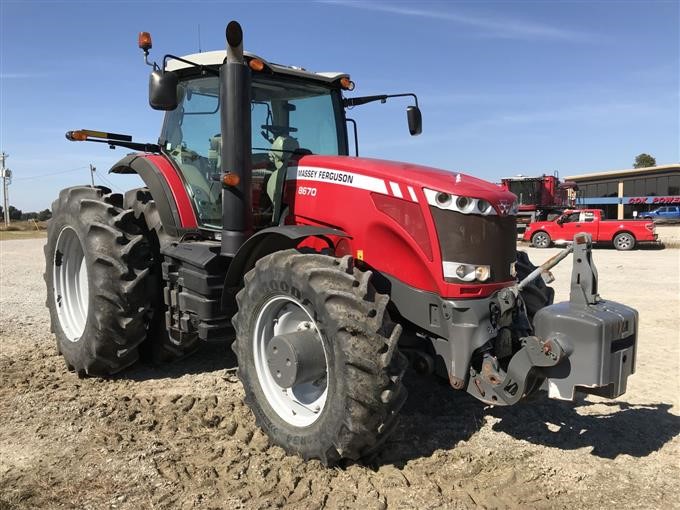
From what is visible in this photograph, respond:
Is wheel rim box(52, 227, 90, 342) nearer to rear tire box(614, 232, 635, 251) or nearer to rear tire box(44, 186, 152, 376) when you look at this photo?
rear tire box(44, 186, 152, 376)

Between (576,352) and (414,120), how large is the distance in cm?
275

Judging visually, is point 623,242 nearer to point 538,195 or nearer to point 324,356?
point 538,195

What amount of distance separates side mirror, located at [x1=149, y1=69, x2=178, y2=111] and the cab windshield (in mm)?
686

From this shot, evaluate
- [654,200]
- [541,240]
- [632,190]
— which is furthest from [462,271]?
[632,190]

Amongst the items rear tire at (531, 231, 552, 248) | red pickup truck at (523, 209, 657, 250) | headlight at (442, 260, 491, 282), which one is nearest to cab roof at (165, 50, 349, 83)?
headlight at (442, 260, 491, 282)

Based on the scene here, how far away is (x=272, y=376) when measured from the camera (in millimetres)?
3531

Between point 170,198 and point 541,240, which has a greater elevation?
point 170,198

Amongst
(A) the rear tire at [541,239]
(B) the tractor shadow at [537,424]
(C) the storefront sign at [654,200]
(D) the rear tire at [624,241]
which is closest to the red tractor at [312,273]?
(B) the tractor shadow at [537,424]

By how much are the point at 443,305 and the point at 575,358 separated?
760 millimetres

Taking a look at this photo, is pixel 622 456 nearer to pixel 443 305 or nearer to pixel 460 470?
pixel 460 470

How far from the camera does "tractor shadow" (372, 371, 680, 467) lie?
139 inches

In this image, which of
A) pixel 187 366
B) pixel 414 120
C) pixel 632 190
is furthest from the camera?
pixel 632 190

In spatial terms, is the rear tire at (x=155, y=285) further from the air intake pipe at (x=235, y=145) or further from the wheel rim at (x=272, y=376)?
the wheel rim at (x=272, y=376)

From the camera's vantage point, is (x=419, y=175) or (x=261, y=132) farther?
(x=261, y=132)
